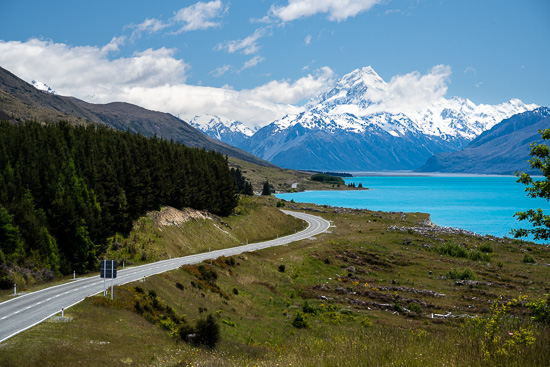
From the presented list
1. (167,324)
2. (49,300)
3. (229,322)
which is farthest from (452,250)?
(49,300)

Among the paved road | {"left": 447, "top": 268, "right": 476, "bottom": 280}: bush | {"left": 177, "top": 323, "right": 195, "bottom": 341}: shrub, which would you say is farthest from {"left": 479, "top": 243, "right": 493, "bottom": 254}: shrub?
{"left": 177, "top": 323, "right": 195, "bottom": 341}: shrub

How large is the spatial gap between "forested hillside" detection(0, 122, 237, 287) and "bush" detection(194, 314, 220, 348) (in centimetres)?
2204

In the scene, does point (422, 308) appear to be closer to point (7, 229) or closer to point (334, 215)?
point (7, 229)

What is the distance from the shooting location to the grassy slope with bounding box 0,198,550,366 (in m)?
13.9

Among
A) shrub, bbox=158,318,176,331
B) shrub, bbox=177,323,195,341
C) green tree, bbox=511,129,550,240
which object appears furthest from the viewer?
shrub, bbox=158,318,176,331

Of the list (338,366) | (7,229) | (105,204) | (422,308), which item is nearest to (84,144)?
(105,204)

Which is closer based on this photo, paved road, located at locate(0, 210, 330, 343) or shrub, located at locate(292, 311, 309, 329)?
paved road, located at locate(0, 210, 330, 343)

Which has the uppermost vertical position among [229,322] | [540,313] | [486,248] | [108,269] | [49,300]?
[540,313]

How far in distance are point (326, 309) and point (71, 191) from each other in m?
34.6

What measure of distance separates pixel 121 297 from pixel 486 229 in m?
132

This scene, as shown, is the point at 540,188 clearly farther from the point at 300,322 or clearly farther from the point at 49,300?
the point at 49,300

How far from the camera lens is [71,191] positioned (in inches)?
2125

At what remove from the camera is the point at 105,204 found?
5938 centimetres

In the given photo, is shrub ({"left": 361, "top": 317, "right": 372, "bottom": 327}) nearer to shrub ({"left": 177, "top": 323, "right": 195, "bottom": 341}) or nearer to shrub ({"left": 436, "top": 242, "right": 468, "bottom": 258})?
shrub ({"left": 177, "top": 323, "right": 195, "bottom": 341})
